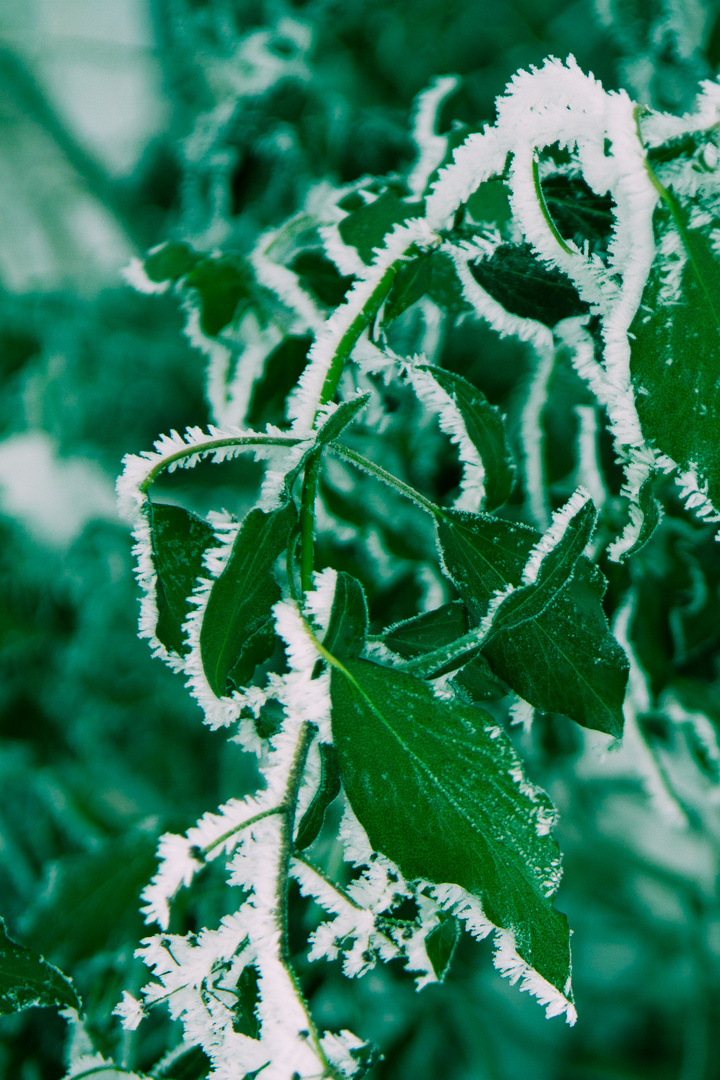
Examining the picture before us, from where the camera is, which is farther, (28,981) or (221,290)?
(221,290)

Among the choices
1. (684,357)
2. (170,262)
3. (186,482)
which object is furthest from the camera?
(186,482)

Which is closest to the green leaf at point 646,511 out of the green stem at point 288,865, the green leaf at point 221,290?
the green stem at point 288,865

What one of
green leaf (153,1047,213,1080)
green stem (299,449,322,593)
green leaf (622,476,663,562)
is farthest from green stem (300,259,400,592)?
green leaf (153,1047,213,1080)

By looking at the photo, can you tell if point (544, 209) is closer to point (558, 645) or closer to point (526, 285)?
point (526, 285)

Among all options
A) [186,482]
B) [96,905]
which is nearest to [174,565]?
[96,905]

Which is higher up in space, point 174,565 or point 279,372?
point 279,372

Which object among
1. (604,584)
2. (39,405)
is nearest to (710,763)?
(604,584)

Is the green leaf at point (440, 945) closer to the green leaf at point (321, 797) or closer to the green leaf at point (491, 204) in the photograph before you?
the green leaf at point (321, 797)

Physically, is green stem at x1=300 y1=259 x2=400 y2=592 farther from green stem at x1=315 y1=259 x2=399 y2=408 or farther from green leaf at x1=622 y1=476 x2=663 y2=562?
green leaf at x1=622 y1=476 x2=663 y2=562
